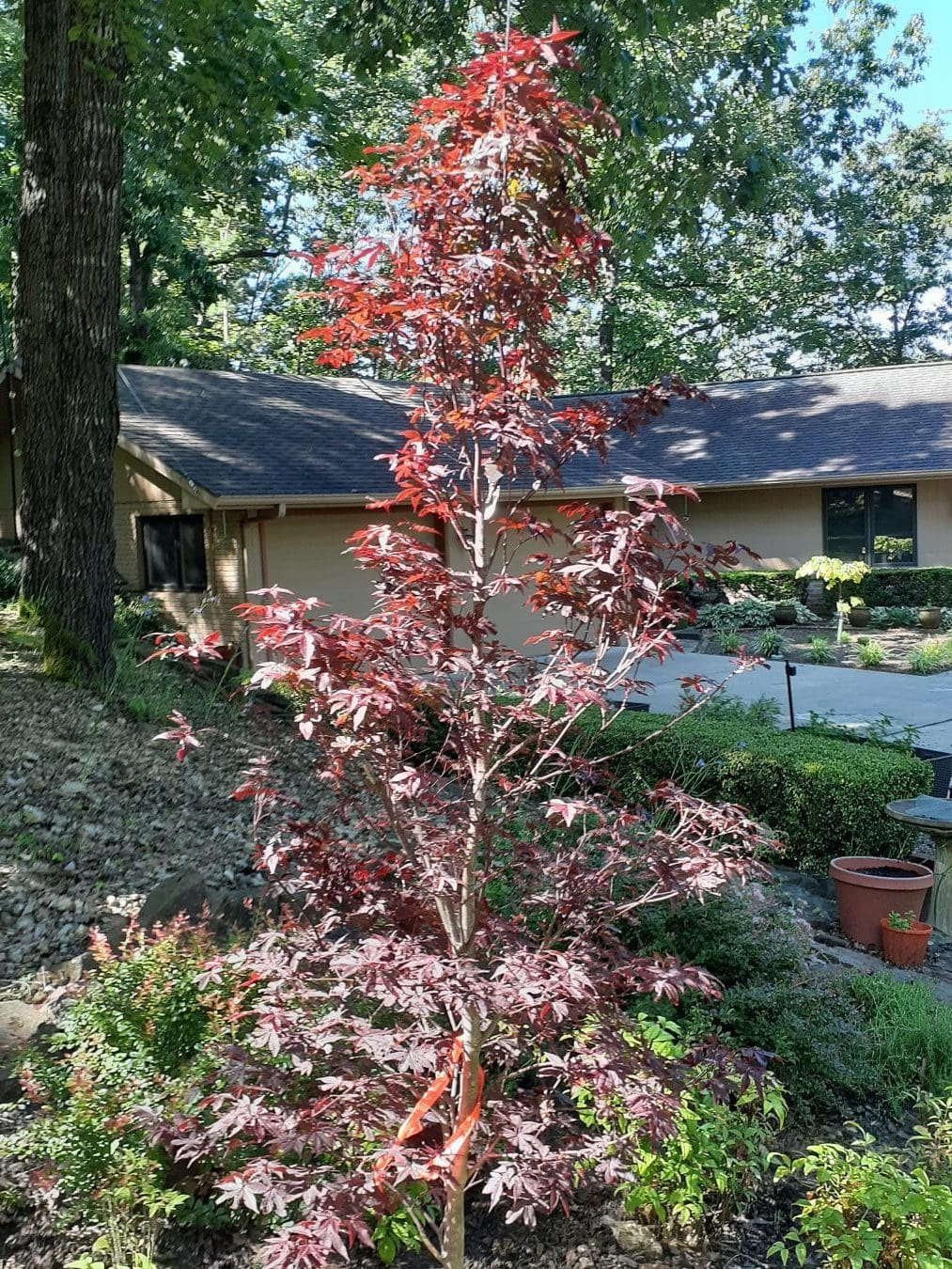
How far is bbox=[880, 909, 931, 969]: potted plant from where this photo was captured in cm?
541

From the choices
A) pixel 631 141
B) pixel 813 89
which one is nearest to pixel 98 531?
pixel 631 141

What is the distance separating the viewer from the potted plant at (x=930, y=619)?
18.2 meters

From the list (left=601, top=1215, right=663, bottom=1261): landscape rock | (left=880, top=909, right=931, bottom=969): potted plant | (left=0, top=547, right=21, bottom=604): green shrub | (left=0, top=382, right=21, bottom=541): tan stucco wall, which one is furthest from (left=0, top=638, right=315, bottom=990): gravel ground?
(left=0, top=382, right=21, bottom=541): tan stucco wall

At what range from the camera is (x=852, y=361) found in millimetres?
34844

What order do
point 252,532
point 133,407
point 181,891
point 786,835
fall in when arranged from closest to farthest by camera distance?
point 181,891 → point 786,835 → point 252,532 → point 133,407

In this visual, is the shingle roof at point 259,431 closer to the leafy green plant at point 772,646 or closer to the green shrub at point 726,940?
the leafy green plant at point 772,646

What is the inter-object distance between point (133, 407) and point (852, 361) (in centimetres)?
2779

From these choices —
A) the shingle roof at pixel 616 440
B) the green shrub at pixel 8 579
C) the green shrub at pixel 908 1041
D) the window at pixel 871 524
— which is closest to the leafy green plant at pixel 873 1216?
the green shrub at pixel 908 1041

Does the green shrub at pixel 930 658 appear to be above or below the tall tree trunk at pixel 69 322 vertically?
below

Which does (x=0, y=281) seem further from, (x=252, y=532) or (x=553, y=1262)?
(x=553, y=1262)

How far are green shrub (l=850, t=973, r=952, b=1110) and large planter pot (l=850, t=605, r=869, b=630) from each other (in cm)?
1520

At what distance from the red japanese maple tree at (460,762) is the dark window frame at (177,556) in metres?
10.9

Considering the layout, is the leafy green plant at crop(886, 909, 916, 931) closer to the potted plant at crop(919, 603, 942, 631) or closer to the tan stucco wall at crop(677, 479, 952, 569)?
the potted plant at crop(919, 603, 942, 631)

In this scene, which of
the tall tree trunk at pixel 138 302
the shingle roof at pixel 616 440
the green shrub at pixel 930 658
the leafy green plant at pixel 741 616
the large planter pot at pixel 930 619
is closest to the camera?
the shingle roof at pixel 616 440
